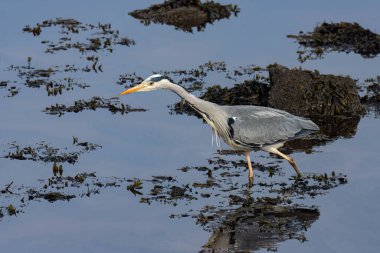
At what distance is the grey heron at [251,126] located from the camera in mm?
16391

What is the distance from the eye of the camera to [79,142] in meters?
18.2

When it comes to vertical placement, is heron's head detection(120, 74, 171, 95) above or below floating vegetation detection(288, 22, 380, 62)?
below

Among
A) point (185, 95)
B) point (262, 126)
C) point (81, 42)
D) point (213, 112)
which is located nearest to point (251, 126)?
point (262, 126)

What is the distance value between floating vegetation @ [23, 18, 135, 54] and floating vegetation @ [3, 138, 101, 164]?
7027 millimetres

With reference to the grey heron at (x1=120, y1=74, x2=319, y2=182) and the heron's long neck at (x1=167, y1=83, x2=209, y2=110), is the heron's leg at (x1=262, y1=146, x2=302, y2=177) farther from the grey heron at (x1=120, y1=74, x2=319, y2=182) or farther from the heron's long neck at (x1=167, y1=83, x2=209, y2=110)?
the heron's long neck at (x1=167, y1=83, x2=209, y2=110)

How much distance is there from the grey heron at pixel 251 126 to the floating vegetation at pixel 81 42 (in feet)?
28.5

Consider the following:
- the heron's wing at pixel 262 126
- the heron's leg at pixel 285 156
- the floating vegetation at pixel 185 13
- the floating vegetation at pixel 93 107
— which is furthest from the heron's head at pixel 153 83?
the floating vegetation at pixel 185 13

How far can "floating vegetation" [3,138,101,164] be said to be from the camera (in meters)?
17.3

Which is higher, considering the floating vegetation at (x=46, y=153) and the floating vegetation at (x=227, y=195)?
the floating vegetation at (x=46, y=153)

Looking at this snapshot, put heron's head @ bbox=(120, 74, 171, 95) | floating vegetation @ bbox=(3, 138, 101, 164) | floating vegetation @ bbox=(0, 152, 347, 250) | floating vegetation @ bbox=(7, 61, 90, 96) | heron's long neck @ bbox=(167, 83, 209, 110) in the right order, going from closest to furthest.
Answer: floating vegetation @ bbox=(0, 152, 347, 250), heron's head @ bbox=(120, 74, 171, 95), heron's long neck @ bbox=(167, 83, 209, 110), floating vegetation @ bbox=(3, 138, 101, 164), floating vegetation @ bbox=(7, 61, 90, 96)

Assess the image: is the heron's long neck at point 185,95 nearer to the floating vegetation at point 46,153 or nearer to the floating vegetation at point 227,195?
the floating vegetation at point 227,195

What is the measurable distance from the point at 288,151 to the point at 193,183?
2.49 m

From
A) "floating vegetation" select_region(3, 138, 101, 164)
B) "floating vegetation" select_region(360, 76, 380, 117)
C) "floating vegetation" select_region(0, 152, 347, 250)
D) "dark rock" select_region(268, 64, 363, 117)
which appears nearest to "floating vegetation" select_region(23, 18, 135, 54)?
"dark rock" select_region(268, 64, 363, 117)

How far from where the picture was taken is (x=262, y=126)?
54.2ft
